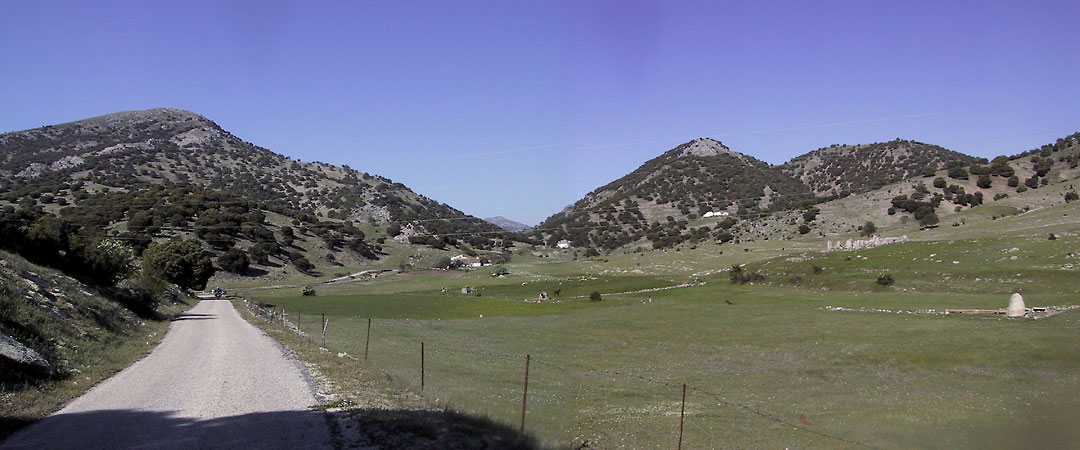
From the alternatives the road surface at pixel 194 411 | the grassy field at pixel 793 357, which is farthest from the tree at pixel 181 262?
the road surface at pixel 194 411

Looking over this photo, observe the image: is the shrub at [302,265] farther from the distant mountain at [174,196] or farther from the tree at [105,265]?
the tree at [105,265]

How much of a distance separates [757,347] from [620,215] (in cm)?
15768

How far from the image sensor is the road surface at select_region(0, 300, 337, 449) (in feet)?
30.9

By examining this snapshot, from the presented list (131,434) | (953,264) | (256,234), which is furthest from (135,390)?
(256,234)

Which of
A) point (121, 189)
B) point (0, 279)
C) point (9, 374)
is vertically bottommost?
point (9, 374)

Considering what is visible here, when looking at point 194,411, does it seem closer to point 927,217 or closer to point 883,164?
point 927,217

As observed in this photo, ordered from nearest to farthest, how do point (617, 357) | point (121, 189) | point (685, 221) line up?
point (617, 357), point (121, 189), point (685, 221)

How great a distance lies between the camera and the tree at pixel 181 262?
7475cm

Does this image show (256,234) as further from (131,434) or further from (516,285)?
(131,434)

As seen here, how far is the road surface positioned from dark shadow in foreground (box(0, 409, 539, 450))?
16 mm

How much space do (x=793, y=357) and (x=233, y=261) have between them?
100 metres

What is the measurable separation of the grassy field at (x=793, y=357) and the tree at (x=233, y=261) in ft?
167

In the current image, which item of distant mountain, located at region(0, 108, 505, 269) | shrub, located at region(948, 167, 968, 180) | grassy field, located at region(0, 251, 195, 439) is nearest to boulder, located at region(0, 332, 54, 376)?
grassy field, located at region(0, 251, 195, 439)

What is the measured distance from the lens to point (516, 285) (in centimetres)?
9400
